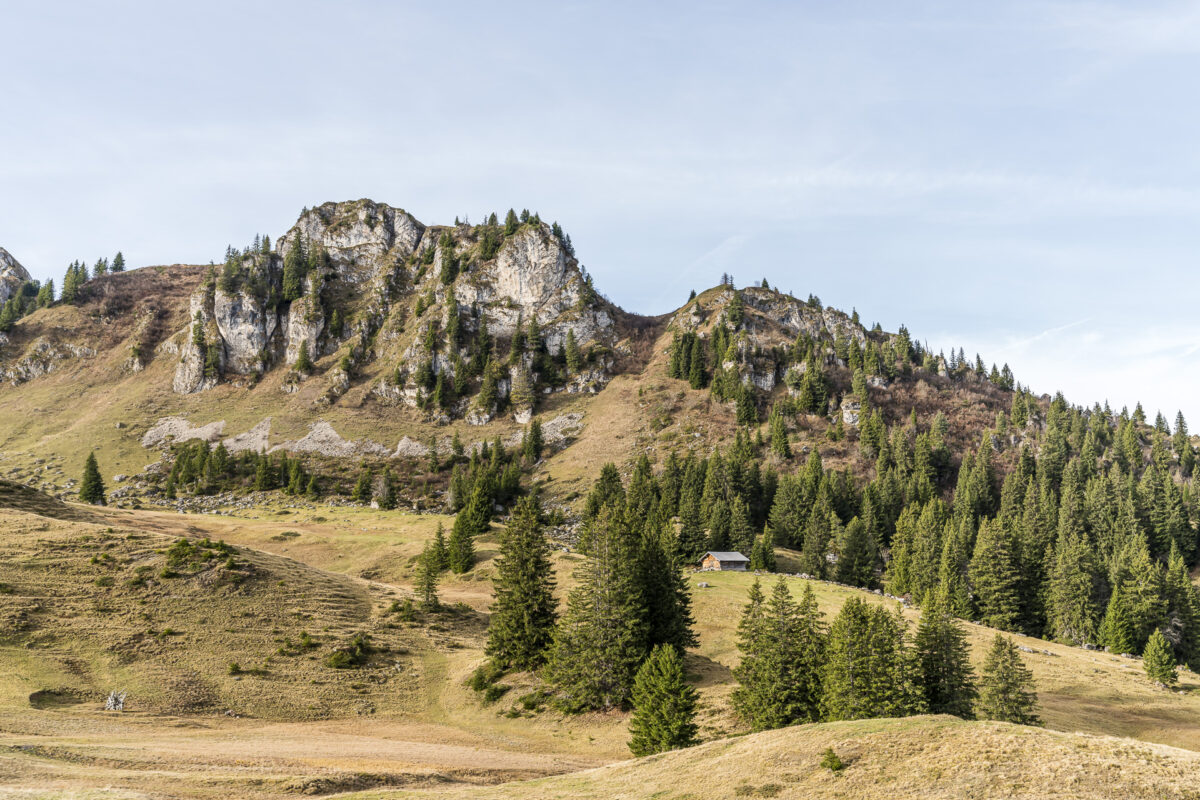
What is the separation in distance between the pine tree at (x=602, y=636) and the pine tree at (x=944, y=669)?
2060 centimetres

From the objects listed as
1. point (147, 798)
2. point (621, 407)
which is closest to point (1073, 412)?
point (621, 407)

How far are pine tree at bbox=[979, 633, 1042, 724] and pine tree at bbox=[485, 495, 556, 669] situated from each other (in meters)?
33.9

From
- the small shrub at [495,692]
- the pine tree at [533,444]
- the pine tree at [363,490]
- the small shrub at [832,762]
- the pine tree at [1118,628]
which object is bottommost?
the small shrub at [495,692]

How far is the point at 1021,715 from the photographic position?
41281mm

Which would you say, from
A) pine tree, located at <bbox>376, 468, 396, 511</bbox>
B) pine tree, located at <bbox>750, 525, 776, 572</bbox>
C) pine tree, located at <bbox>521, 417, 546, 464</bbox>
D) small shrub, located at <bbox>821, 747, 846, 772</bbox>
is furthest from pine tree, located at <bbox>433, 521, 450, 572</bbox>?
pine tree, located at <bbox>521, 417, 546, 464</bbox>

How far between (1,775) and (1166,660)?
8701cm

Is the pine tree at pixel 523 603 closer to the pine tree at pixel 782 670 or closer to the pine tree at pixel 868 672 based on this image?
the pine tree at pixel 782 670

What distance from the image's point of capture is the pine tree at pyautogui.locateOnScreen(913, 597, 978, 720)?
41938 millimetres

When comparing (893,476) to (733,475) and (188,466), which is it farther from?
(188,466)

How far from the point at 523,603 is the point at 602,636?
10532 mm

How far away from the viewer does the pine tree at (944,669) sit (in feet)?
138

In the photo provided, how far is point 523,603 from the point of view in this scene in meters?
59.6

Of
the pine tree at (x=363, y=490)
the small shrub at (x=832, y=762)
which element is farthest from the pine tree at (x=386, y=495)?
the small shrub at (x=832, y=762)

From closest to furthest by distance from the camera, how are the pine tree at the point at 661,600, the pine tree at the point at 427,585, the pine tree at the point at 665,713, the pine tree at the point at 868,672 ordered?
the pine tree at the point at 665,713 → the pine tree at the point at 868,672 → the pine tree at the point at 661,600 → the pine tree at the point at 427,585
